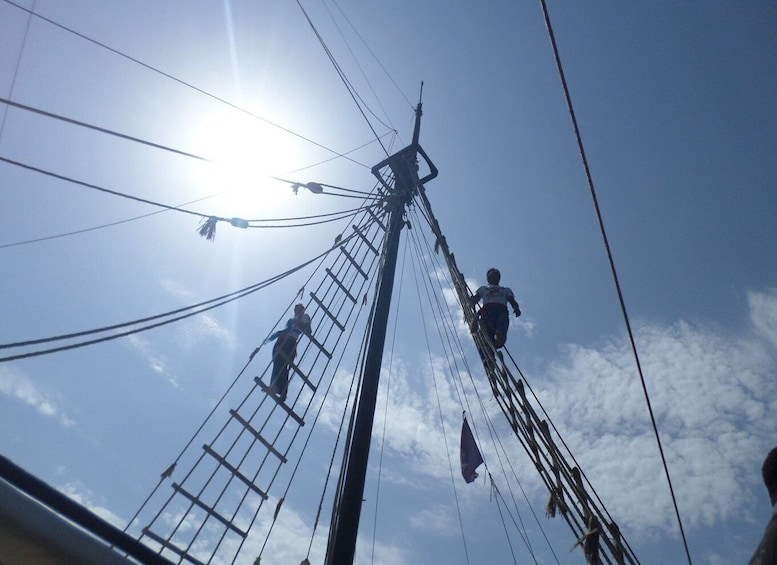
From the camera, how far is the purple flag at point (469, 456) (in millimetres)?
7500

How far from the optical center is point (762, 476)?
5.27 ft

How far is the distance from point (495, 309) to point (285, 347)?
3.75 metres

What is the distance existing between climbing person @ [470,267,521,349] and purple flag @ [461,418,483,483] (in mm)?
1779

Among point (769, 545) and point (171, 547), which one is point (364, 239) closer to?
point (171, 547)

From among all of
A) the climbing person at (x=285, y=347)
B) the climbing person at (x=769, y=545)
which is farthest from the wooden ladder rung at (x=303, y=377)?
the climbing person at (x=769, y=545)

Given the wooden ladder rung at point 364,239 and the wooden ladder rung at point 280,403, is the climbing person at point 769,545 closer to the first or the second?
the wooden ladder rung at point 280,403

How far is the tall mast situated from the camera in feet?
16.1

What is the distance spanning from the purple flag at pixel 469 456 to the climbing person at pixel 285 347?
3027 mm

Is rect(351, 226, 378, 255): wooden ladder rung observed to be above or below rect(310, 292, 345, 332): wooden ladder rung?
above

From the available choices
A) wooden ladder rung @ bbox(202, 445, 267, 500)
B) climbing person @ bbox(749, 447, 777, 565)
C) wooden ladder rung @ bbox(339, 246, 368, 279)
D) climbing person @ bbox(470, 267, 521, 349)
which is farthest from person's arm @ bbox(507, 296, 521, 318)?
climbing person @ bbox(749, 447, 777, 565)

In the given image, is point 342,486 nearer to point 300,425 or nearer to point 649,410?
point 300,425

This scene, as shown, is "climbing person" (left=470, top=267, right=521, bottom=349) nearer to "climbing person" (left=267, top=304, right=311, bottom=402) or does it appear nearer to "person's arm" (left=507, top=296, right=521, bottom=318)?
"person's arm" (left=507, top=296, right=521, bottom=318)

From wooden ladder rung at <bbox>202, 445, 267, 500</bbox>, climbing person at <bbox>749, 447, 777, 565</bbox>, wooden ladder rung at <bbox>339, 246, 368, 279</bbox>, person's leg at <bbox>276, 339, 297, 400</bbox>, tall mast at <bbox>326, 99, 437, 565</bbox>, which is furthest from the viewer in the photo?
wooden ladder rung at <bbox>339, 246, 368, 279</bbox>

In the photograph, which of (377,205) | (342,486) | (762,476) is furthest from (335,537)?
(377,205)
